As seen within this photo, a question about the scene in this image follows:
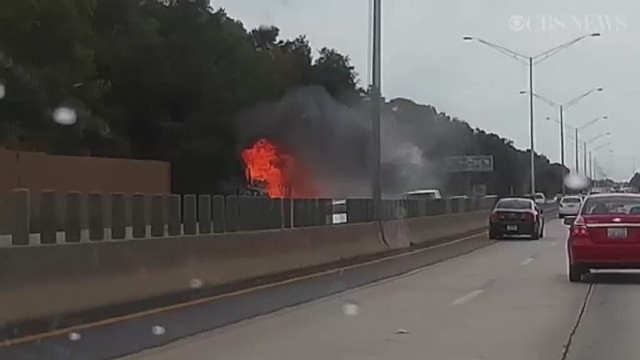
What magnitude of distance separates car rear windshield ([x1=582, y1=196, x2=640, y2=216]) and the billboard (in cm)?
7331

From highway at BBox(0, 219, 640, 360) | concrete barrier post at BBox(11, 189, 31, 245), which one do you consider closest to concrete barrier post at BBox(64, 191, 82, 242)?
concrete barrier post at BBox(11, 189, 31, 245)

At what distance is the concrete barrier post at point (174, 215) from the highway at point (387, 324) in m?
1.28

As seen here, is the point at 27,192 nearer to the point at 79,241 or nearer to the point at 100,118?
the point at 79,241

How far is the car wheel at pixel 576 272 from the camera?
22.6 metres

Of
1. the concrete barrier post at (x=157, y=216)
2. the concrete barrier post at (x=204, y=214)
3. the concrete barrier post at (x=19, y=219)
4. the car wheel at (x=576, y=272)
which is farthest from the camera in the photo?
the car wheel at (x=576, y=272)

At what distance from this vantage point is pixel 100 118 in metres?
67.2

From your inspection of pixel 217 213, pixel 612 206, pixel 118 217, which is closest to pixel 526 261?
pixel 612 206

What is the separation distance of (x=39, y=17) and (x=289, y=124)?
54.9ft

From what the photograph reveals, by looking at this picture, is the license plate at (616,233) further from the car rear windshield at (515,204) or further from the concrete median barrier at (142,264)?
the car rear windshield at (515,204)

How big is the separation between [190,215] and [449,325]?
5.15 meters

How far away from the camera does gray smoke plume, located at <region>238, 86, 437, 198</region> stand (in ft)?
227

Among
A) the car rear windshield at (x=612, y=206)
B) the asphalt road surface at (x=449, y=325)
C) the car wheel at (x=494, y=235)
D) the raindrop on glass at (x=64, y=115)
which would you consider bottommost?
the asphalt road surface at (x=449, y=325)

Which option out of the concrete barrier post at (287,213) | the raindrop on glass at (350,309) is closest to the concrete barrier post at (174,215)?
the raindrop on glass at (350,309)

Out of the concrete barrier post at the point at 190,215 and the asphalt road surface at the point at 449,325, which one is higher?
the concrete barrier post at the point at 190,215
